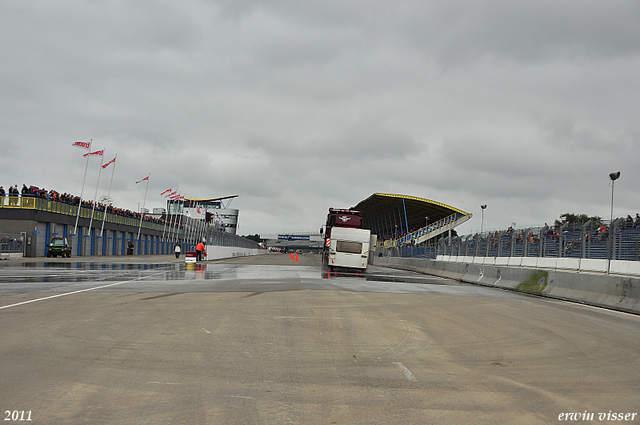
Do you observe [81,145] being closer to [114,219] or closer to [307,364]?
[114,219]

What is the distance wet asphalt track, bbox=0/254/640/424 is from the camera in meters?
5.15

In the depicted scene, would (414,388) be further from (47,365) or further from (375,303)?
(375,303)

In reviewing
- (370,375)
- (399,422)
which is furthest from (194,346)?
(399,422)

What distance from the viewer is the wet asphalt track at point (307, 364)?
5152mm

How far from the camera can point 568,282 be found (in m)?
17.7

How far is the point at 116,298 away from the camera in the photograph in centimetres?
1407

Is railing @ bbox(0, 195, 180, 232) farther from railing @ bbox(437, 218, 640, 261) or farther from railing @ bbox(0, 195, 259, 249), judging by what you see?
railing @ bbox(437, 218, 640, 261)

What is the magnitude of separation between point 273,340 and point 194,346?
1.23 m

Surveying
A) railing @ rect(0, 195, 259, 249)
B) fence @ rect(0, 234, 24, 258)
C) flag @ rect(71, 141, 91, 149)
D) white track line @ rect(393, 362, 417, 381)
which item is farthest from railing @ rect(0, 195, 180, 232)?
white track line @ rect(393, 362, 417, 381)

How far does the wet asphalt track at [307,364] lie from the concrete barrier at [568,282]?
210 centimetres

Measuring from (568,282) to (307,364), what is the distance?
44.2ft

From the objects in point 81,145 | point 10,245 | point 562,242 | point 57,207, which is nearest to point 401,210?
point 81,145

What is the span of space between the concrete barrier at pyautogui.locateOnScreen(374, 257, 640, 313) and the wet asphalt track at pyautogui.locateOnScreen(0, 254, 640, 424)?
6.90ft

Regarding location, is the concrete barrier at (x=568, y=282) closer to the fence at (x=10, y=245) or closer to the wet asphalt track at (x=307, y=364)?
the wet asphalt track at (x=307, y=364)
